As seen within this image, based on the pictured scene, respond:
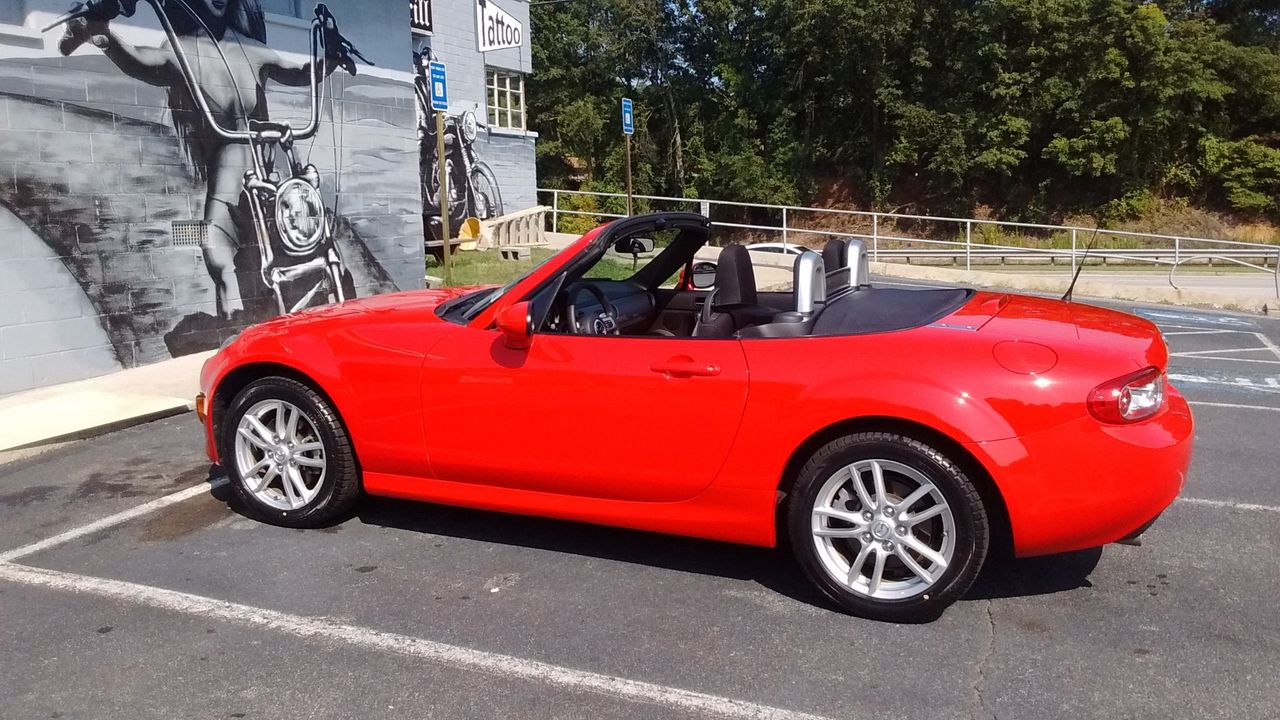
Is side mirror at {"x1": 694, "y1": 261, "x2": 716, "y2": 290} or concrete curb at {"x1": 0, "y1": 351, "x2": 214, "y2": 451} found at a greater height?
side mirror at {"x1": 694, "y1": 261, "x2": 716, "y2": 290}

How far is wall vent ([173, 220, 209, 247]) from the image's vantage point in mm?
9578

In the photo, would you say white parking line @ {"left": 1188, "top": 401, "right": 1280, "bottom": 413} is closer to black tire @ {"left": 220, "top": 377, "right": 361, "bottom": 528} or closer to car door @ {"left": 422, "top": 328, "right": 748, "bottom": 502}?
car door @ {"left": 422, "top": 328, "right": 748, "bottom": 502}

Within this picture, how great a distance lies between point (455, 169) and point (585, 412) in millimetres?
19715

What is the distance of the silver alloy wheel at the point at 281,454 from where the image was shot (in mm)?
4730

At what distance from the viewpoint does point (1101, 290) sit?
56.6 feet

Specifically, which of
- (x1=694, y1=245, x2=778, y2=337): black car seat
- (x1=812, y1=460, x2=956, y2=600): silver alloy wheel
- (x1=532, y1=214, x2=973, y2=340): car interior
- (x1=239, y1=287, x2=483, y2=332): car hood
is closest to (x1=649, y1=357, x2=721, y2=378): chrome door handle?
(x1=532, y1=214, x2=973, y2=340): car interior

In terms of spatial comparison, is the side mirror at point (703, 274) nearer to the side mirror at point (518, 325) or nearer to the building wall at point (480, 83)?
the side mirror at point (518, 325)

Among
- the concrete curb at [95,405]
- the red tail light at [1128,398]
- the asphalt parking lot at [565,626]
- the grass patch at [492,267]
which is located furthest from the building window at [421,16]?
the red tail light at [1128,398]

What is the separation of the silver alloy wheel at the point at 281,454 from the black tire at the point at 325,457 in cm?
3

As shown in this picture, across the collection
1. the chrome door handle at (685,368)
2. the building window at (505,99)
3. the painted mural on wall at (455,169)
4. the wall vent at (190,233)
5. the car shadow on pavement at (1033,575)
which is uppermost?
the building window at (505,99)

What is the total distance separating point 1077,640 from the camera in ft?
11.7

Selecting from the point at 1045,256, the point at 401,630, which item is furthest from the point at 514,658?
the point at 1045,256

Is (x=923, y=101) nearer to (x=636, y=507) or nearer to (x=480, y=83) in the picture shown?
(x=480, y=83)

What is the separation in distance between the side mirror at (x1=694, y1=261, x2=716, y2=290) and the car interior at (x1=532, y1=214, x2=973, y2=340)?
0.04 ft
